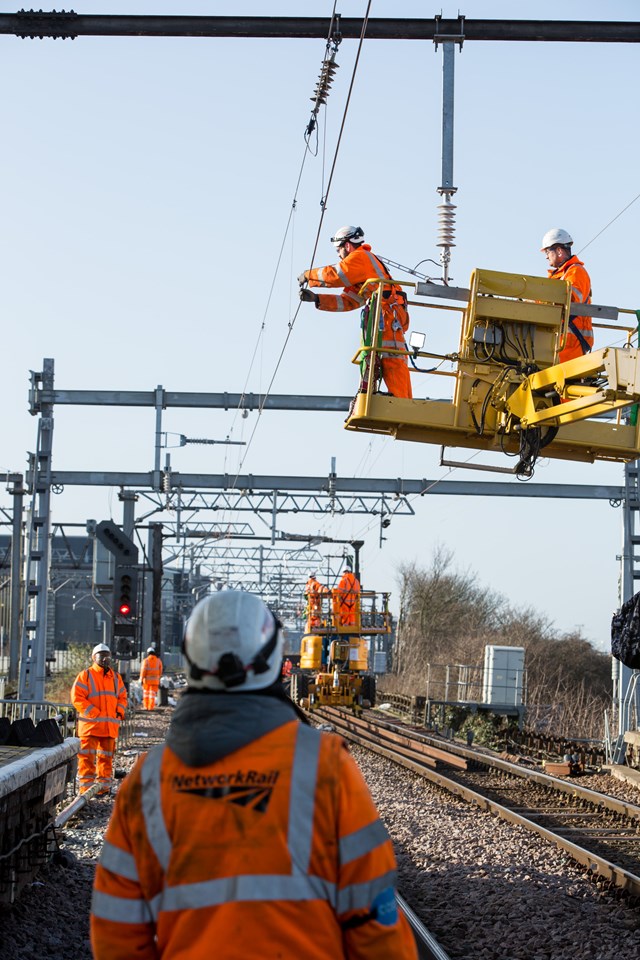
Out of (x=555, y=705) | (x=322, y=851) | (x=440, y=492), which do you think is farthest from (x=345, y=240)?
(x=555, y=705)

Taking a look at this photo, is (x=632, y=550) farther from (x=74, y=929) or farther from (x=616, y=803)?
(x=74, y=929)

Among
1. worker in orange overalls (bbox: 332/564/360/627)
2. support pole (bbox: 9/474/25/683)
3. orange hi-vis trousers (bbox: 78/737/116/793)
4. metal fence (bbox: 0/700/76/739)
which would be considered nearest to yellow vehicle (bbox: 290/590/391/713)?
worker in orange overalls (bbox: 332/564/360/627)

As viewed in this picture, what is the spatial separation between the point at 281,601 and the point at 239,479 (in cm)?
4479

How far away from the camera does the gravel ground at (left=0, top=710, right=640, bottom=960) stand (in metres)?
7.64

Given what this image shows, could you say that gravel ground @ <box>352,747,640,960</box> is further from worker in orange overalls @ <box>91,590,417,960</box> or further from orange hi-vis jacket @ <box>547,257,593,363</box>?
worker in orange overalls @ <box>91,590,417,960</box>

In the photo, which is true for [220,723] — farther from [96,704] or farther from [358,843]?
[96,704]

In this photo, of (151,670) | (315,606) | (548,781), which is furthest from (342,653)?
(548,781)

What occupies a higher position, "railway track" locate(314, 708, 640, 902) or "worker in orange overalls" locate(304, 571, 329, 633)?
"worker in orange overalls" locate(304, 571, 329, 633)

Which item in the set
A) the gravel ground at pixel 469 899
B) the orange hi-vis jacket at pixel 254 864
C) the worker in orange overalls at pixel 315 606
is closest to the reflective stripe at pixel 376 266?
the gravel ground at pixel 469 899

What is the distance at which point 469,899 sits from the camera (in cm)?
916

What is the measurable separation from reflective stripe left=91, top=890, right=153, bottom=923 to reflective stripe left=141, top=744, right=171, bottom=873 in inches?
5.1

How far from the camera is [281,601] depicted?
73500 mm

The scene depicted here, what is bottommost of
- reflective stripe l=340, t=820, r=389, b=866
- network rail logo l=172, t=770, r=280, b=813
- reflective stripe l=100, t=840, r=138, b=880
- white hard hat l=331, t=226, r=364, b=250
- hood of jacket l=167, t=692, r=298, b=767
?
reflective stripe l=100, t=840, r=138, b=880

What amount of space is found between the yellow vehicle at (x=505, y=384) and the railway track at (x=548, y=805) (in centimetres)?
350
